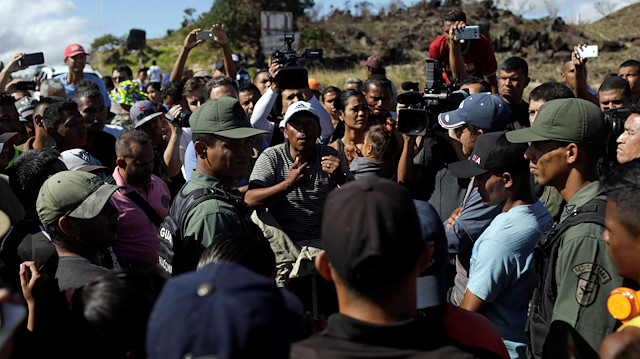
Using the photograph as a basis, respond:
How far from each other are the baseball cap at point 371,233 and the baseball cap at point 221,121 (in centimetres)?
168

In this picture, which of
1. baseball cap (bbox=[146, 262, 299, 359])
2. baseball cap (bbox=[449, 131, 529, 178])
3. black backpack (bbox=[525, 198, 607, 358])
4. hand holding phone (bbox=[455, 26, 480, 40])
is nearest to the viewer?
baseball cap (bbox=[146, 262, 299, 359])

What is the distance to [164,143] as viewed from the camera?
5.72 m

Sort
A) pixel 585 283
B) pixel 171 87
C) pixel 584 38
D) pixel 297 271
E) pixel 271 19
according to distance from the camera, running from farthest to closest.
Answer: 1. pixel 584 38
2. pixel 271 19
3. pixel 171 87
4. pixel 297 271
5. pixel 585 283

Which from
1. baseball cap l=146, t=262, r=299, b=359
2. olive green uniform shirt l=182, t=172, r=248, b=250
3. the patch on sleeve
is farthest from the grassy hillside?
baseball cap l=146, t=262, r=299, b=359

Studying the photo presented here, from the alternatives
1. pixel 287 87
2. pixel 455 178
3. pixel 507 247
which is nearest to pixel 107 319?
pixel 507 247

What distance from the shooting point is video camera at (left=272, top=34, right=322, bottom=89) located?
524cm

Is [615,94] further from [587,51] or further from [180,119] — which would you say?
[180,119]

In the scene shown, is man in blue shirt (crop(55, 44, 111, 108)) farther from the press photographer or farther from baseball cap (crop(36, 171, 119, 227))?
baseball cap (crop(36, 171, 119, 227))

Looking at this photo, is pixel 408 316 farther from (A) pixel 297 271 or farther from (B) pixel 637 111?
(B) pixel 637 111

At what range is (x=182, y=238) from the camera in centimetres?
277

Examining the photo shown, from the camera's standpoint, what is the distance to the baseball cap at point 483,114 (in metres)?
4.00

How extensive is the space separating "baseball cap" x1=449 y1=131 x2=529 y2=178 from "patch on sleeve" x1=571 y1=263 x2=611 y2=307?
0.86m

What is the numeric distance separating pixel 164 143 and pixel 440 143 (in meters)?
2.88

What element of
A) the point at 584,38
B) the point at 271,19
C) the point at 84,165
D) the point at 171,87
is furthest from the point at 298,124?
the point at 584,38
